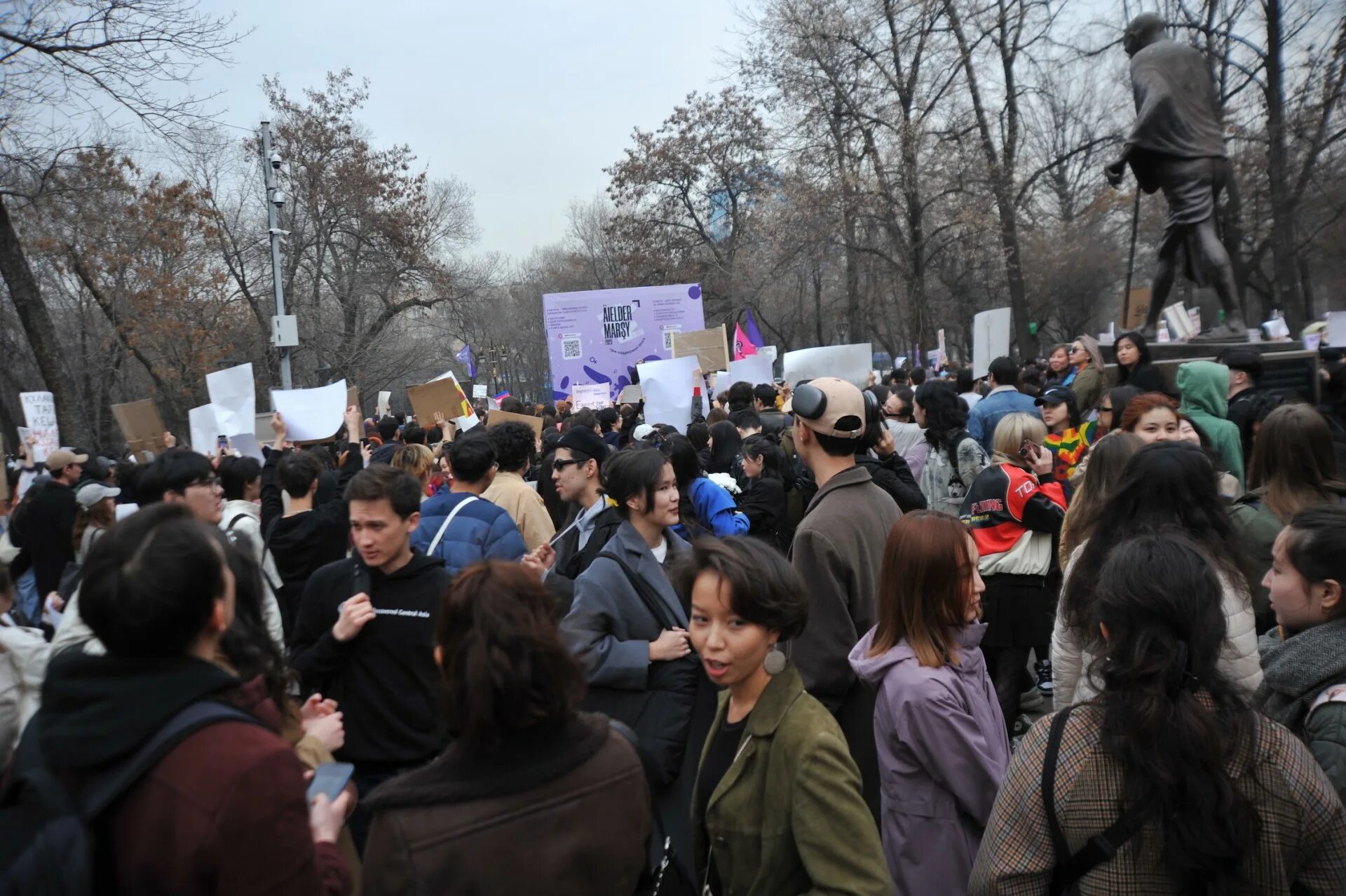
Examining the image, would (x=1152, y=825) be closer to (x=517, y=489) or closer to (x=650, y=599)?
(x=650, y=599)

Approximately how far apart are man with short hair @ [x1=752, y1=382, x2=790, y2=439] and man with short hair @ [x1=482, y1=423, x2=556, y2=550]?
2523mm

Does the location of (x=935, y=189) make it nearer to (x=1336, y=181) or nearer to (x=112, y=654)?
(x=1336, y=181)

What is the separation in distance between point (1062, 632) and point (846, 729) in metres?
0.83

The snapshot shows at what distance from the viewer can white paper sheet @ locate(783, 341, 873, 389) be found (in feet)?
34.7

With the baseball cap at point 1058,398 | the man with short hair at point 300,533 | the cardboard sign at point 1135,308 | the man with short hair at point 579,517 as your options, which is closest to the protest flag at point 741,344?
the cardboard sign at point 1135,308

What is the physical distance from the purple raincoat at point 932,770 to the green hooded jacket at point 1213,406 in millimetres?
4062

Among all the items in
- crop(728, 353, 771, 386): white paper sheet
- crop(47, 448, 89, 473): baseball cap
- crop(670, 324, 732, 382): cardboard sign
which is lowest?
crop(47, 448, 89, 473): baseball cap

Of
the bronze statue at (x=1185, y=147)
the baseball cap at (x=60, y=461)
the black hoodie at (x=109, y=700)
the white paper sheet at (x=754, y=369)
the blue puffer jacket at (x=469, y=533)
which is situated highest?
the bronze statue at (x=1185, y=147)

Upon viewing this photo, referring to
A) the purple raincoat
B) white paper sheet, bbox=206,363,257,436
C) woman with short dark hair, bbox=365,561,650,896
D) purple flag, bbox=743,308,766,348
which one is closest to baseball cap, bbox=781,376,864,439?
the purple raincoat

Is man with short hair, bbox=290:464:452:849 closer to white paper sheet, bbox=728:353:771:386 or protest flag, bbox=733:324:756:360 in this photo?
white paper sheet, bbox=728:353:771:386

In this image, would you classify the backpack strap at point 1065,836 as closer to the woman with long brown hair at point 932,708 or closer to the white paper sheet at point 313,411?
the woman with long brown hair at point 932,708

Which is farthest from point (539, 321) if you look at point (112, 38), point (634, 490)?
point (634, 490)

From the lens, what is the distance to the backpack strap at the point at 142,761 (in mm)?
1630

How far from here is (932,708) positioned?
108 inches
